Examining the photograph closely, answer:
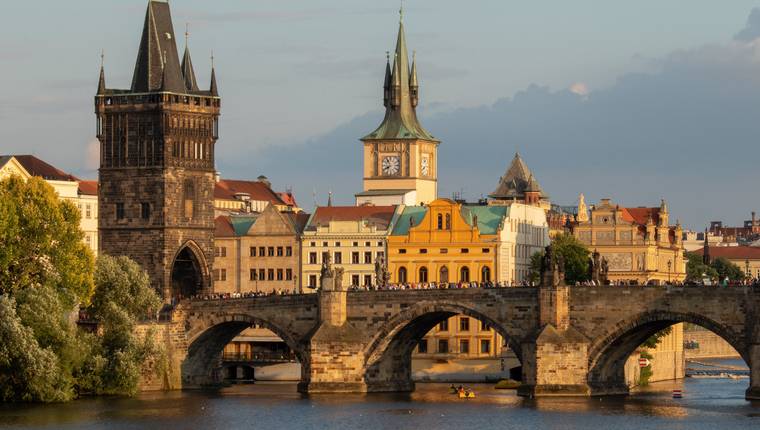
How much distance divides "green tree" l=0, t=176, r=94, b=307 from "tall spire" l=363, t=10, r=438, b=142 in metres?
60.3

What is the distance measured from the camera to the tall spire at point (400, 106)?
594 feet

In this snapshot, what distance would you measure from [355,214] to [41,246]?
44.3 metres

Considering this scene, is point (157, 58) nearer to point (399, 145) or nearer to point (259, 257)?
point (259, 257)

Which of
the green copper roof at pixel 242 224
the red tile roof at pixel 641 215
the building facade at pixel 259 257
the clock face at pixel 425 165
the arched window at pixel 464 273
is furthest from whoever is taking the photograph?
the clock face at pixel 425 165

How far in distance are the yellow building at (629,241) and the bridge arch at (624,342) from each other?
5000 cm

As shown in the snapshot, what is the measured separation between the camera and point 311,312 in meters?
129

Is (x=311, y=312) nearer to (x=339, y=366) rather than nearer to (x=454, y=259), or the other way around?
(x=339, y=366)

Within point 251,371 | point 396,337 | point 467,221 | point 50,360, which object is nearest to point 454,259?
point 467,221

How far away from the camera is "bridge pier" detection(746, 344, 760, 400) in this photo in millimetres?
114938

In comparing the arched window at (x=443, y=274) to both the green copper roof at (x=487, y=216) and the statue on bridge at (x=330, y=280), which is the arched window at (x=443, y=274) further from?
the statue on bridge at (x=330, y=280)

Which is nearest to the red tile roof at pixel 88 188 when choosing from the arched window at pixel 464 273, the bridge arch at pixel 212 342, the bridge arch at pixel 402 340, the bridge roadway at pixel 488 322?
the bridge arch at pixel 212 342

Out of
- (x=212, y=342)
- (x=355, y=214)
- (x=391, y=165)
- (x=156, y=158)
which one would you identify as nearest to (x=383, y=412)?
(x=212, y=342)

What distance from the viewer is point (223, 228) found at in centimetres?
16250

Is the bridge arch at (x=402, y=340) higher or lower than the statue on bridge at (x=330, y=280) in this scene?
lower
